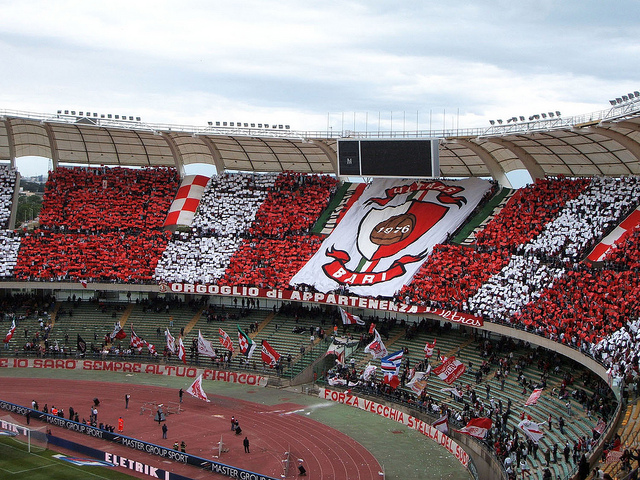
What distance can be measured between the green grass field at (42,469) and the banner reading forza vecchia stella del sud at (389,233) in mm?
22588

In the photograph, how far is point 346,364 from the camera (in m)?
46.8

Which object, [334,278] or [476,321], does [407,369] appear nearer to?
[476,321]

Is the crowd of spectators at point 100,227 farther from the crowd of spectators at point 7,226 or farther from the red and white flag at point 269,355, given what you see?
the red and white flag at point 269,355

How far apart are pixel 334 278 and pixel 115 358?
15.4m

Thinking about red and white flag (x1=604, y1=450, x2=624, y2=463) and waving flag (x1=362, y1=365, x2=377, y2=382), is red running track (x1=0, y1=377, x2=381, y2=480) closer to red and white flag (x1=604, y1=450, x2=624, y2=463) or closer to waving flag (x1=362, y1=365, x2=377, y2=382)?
waving flag (x1=362, y1=365, x2=377, y2=382)

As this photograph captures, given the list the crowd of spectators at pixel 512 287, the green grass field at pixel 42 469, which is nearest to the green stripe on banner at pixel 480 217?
the crowd of spectators at pixel 512 287

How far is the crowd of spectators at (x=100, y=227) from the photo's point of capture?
185ft

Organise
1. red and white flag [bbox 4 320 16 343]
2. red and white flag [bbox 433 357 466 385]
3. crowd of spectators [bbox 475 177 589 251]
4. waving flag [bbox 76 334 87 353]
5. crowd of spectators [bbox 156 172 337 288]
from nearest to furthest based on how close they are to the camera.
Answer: red and white flag [bbox 433 357 466 385] < crowd of spectators [bbox 475 177 589 251] < red and white flag [bbox 4 320 16 343] < waving flag [bbox 76 334 87 353] < crowd of spectators [bbox 156 172 337 288]

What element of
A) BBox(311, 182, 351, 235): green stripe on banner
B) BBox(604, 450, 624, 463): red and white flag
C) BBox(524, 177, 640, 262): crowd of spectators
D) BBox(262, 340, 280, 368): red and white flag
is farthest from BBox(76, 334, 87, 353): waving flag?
BBox(604, 450, 624, 463): red and white flag

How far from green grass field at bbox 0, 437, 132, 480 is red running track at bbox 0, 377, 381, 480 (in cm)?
130

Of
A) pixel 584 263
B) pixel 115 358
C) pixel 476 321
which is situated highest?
pixel 584 263

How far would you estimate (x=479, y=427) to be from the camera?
109 feet

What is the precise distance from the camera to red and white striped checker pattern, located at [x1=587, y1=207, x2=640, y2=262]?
4350 cm

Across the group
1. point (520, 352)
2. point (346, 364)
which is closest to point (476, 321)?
point (520, 352)
